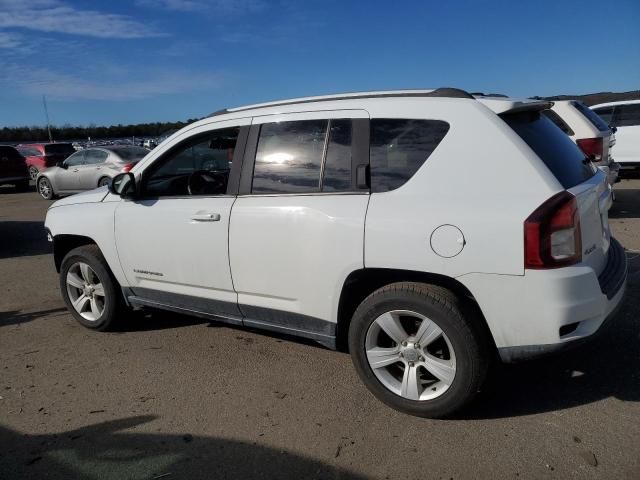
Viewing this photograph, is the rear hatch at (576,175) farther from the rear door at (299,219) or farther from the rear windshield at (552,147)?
the rear door at (299,219)

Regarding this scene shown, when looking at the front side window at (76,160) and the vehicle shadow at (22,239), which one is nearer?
the vehicle shadow at (22,239)

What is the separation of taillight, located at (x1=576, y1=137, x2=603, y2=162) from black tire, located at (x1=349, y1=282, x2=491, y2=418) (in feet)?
19.9

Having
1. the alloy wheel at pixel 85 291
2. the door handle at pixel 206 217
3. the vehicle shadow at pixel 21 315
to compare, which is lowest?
the vehicle shadow at pixel 21 315

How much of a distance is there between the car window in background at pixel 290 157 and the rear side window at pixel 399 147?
392mm

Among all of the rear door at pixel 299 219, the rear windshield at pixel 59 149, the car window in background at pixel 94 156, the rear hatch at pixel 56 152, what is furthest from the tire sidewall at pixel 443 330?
the rear windshield at pixel 59 149

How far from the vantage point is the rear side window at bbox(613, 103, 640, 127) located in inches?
506

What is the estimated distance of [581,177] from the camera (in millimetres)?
3209

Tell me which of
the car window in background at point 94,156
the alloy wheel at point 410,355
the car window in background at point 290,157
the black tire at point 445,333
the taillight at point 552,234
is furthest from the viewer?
the car window in background at point 94,156

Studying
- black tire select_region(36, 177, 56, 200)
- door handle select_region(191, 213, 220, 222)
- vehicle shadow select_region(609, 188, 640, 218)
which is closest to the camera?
door handle select_region(191, 213, 220, 222)

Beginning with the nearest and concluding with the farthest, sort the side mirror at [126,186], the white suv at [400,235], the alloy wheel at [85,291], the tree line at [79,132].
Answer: the white suv at [400,235], the side mirror at [126,186], the alloy wheel at [85,291], the tree line at [79,132]

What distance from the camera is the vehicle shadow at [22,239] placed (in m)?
→ 8.54

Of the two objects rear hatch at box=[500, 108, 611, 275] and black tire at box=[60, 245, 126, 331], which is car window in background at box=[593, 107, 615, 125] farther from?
black tire at box=[60, 245, 126, 331]

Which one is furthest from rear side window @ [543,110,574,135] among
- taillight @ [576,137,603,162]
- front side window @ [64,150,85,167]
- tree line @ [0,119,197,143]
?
tree line @ [0,119,197,143]

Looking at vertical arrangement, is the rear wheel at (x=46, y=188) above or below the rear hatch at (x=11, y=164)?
below
